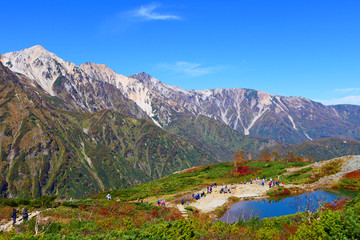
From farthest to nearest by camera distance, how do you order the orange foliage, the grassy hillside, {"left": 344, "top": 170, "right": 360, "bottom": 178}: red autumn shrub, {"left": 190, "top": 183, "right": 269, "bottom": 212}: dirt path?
1. {"left": 344, "top": 170, "right": 360, "bottom": 178}: red autumn shrub
2. the orange foliage
3. {"left": 190, "top": 183, "right": 269, "bottom": 212}: dirt path
4. the grassy hillside

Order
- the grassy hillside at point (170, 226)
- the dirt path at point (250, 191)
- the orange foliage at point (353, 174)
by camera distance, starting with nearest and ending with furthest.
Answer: the grassy hillside at point (170, 226) < the dirt path at point (250, 191) < the orange foliage at point (353, 174)

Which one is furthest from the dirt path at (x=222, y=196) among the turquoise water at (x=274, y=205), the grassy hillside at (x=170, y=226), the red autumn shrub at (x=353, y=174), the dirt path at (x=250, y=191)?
the red autumn shrub at (x=353, y=174)

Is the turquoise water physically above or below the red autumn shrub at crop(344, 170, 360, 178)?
below

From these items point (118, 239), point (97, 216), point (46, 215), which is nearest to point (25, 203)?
point (46, 215)

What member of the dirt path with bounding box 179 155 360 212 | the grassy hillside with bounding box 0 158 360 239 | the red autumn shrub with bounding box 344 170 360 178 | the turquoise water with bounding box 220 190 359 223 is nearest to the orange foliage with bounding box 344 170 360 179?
the red autumn shrub with bounding box 344 170 360 178

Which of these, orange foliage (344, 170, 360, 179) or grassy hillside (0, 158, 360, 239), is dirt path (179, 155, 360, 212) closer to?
orange foliage (344, 170, 360, 179)

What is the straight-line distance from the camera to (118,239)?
17.1 metres

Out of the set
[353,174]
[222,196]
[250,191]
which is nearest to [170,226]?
[222,196]

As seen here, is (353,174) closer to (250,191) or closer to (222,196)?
(250,191)

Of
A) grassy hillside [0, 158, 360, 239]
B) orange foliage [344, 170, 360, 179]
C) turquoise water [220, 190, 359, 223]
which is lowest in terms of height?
turquoise water [220, 190, 359, 223]

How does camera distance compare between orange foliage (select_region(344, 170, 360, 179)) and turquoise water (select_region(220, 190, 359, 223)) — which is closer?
turquoise water (select_region(220, 190, 359, 223))

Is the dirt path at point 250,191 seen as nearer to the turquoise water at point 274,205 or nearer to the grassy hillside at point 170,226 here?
the turquoise water at point 274,205

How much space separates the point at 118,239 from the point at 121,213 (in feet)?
65.1

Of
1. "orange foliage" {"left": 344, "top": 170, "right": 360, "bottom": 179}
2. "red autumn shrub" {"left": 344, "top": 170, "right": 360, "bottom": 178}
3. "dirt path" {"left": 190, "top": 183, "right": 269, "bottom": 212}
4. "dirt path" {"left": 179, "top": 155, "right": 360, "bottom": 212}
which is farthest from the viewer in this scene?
"red autumn shrub" {"left": 344, "top": 170, "right": 360, "bottom": 178}
